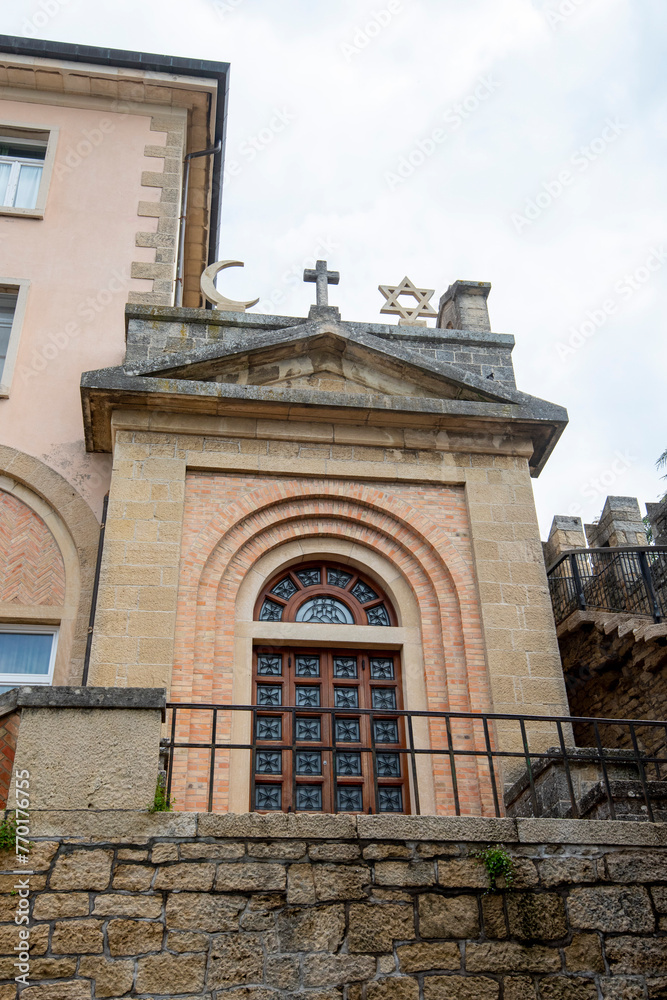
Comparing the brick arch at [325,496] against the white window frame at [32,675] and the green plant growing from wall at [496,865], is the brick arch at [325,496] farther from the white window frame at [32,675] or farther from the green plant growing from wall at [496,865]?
the green plant growing from wall at [496,865]

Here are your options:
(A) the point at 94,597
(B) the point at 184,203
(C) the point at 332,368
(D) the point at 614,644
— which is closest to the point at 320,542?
(C) the point at 332,368

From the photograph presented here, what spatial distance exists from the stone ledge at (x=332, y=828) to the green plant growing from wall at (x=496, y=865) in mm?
93

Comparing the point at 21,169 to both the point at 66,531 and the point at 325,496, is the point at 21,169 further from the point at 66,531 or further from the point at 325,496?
the point at 325,496

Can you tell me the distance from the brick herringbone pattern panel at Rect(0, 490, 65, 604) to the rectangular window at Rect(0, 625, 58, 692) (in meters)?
0.33

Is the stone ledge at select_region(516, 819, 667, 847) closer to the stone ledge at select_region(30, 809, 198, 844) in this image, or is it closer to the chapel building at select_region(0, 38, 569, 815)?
the chapel building at select_region(0, 38, 569, 815)

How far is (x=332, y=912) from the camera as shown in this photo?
6.63 m

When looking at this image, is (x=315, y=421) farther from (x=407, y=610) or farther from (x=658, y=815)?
(x=658, y=815)

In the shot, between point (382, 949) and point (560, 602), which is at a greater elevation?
point (560, 602)

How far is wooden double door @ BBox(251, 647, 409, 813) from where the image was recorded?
372 inches

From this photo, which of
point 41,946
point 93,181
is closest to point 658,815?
point 41,946

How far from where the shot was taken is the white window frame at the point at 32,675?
1031cm

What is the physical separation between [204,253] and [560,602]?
8.96 metres

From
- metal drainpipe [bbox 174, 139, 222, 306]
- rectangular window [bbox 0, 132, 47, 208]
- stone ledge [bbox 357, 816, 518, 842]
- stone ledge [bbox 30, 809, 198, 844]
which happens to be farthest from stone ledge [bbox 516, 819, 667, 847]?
rectangular window [bbox 0, 132, 47, 208]

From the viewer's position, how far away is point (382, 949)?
656 cm
